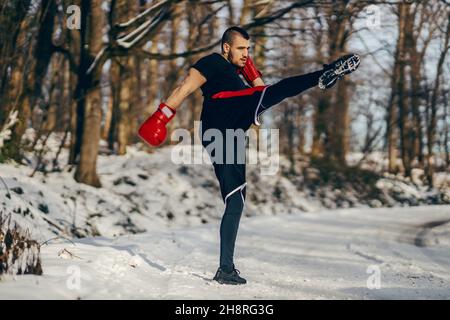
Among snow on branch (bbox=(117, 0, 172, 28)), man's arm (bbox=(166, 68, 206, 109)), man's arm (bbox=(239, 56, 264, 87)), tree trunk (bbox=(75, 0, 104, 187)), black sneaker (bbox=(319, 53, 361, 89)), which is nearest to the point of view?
black sneaker (bbox=(319, 53, 361, 89))

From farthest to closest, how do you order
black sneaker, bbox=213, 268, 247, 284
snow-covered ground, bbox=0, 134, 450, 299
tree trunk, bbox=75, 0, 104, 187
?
tree trunk, bbox=75, 0, 104, 187
black sneaker, bbox=213, 268, 247, 284
snow-covered ground, bbox=0, 134, 450, 299

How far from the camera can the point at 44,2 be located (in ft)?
30.9

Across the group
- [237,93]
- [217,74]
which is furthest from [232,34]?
[237,93]

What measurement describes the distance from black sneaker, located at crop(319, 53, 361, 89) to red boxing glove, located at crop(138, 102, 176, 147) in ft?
3.81

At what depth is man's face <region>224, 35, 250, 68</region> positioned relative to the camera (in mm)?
4242

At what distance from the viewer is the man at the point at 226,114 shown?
3996mm

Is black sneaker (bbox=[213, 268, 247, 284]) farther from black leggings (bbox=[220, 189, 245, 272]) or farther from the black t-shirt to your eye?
the black t-shirt

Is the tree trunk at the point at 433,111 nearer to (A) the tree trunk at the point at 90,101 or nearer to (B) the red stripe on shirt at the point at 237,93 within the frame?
(A) the tree trunk at the point at 90,101

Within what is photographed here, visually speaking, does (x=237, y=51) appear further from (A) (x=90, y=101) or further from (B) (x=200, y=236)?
(A) (x=90, y=101)

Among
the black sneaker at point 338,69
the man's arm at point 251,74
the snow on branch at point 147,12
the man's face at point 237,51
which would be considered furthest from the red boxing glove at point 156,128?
the snow on branch at point 147,12

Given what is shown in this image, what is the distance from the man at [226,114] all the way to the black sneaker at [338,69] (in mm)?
473

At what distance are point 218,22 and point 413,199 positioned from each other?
8.61 m

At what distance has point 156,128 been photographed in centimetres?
396

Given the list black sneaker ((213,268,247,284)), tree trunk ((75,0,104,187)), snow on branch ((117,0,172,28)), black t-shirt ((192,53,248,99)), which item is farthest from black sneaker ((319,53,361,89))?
tree trunk ((75,0,104,187))
